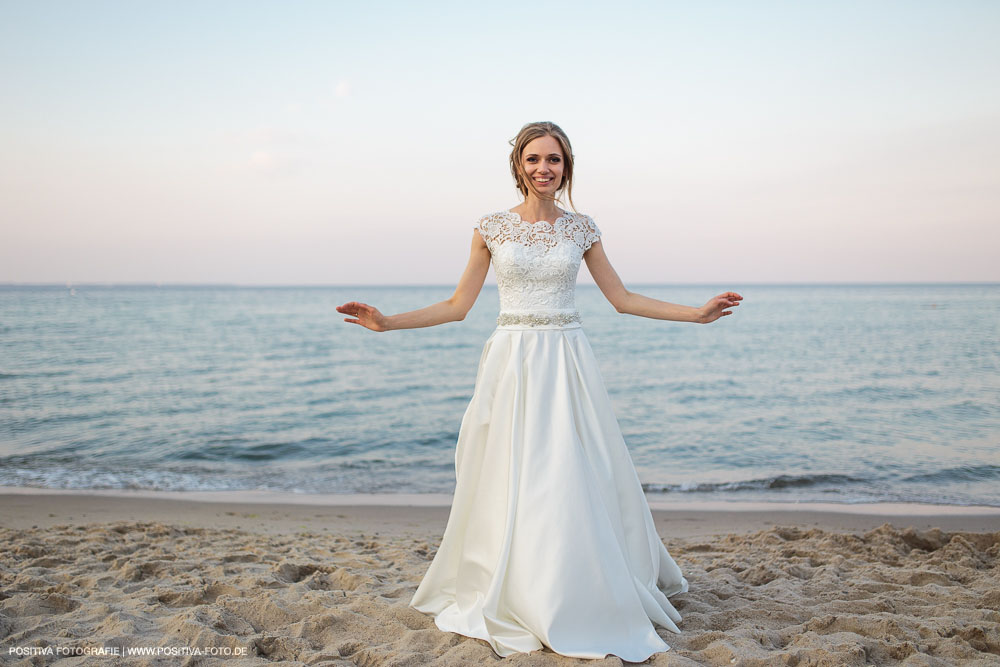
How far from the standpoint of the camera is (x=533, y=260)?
319cm

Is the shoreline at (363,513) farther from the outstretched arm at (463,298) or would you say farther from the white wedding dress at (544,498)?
the outstretched arm at (463,298)

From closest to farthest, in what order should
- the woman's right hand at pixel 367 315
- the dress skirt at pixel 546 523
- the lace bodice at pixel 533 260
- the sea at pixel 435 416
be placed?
the dress skirt at pixel 546 523 → the woman's right hand at pixel 367 315 → the lace bodice at pixel 533 260 → the sea at pixel 435 416

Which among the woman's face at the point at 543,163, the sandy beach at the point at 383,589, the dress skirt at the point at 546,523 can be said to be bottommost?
the sandy beach at the point at 383,589

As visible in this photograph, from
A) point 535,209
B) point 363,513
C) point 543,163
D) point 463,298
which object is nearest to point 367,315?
point 463,298

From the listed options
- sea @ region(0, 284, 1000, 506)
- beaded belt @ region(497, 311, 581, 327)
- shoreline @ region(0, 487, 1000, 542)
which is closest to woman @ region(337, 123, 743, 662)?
beaded belt @ region(497, 311, 581, 327)

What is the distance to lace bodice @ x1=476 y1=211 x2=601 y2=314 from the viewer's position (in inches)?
126

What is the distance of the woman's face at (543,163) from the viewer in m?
3.21

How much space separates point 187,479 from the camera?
320 inches

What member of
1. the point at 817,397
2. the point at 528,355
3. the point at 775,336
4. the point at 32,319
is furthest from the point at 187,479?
the point at 32,319

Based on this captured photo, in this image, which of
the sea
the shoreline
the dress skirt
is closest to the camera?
the dress skirt

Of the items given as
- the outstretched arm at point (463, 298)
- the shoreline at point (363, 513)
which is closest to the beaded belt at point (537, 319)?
the outstretched arm at point (463, 298)

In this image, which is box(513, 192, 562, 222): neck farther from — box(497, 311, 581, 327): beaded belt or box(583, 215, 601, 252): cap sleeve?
box(497, 311, 581, 327): beaded belt

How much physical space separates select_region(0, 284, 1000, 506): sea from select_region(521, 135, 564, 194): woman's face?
16.2 ft

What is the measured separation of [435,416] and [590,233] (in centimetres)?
904
